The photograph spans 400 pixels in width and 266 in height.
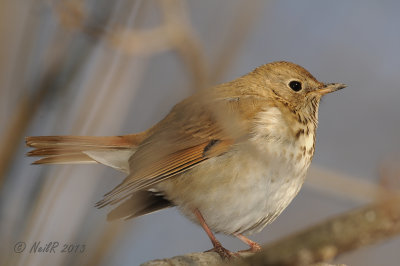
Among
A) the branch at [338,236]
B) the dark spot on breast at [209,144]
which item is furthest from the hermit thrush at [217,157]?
the branch at [338,236]

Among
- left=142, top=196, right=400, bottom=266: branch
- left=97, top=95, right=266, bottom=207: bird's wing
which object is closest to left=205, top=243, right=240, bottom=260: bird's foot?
left=97, top=95, right=266, bottom=207: bird's wing

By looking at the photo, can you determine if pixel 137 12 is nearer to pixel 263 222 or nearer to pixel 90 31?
pixel 90 31

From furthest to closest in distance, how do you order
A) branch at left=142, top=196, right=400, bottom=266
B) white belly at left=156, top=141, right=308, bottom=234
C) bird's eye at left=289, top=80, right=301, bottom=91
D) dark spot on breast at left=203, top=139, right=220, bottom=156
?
bird's eye at left=289, top=80, right=301, bottom=91 < dark spot on breast at left=203, top=139, right=220, bottom=156 < white belly at left=156, top=141, right=308, bottom=234 < branch at left=142, top=196, right=400, bottom=266

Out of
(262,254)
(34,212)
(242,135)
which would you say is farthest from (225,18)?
(262,254)

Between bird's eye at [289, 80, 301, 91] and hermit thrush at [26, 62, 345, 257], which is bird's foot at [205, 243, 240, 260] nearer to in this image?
hermit thrush at [26, 62, 345, 257]

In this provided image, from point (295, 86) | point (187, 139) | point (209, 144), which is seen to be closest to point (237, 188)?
point (209, 144)

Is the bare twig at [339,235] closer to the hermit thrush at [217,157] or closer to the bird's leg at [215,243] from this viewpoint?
the hermit thrush at [217,157]

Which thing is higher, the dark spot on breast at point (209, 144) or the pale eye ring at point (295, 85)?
the pale eye ring at point (295, 85)
